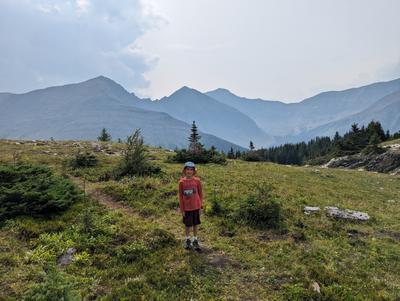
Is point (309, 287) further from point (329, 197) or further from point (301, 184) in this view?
point (301, 184)

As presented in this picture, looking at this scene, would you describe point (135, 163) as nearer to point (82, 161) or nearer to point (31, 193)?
point (82, 161)

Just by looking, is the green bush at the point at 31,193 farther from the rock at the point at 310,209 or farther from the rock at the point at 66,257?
the rock at the point at 310,209

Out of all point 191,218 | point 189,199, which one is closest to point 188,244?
point 191,218

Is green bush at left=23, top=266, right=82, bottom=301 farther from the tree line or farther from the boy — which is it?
the tree line

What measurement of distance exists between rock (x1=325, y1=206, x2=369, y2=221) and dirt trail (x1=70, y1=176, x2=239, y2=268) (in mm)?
7344

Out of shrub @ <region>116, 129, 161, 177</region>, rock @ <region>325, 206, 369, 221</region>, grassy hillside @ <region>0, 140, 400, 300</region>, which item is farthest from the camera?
shrub @ <region>116, 129, 161, 177</region>

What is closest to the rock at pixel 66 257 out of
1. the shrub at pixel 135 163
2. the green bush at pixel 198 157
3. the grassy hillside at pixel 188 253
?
the grassy hillside at pixel 188 253

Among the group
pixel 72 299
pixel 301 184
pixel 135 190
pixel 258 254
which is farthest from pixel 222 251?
pixel 301 184

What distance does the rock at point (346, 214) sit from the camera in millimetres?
15633

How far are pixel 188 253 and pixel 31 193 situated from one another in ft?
22.9

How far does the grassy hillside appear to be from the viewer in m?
8.63

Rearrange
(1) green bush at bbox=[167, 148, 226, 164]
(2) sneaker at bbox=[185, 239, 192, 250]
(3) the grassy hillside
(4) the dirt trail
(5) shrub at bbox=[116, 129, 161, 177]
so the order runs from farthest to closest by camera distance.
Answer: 1. (1) green bush at bbox=[167, 148, 226, 164]
2. (5) shrub at bbox=[116, 129, 161, 177]
3. (2) sneaker at bbox=[185, 239, 192, 250]
4. (4) the dirt trail
5. (3) the grassy hillside

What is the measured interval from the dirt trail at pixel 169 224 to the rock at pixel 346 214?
7.34 metres

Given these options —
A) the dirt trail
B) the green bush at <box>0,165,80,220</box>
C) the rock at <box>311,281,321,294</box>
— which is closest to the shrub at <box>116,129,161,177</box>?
the dirt trail
